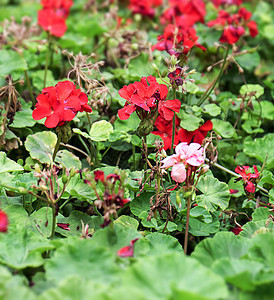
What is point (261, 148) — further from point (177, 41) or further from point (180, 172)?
point (180, 172)

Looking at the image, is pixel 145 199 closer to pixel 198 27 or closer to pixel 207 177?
pixel 207 177

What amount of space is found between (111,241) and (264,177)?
0.75 meters

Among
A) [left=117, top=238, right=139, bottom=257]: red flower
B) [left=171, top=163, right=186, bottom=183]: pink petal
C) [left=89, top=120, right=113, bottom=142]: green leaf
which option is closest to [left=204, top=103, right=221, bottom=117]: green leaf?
[left=89, top=120, right=113, bottom=142]: green leaf

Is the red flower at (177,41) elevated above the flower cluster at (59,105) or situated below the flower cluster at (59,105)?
above

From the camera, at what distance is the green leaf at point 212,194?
1562mm

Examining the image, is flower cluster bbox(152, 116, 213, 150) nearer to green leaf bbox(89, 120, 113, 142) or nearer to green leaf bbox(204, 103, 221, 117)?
green leaf bbox(204, 103, 221, 117)

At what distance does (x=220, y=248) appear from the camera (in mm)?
1278

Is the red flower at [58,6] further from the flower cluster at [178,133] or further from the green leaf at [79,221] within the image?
the green leaf at [79,221]

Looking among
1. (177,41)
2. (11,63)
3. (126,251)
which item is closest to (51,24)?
(11,63)

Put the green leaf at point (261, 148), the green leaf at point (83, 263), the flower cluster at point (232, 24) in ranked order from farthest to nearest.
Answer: the flower cluster at point (232, 24) → the green leaf at point (261, 148) → the green leaf at point (83, 263)

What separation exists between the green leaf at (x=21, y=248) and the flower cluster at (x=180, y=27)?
37.8 inches

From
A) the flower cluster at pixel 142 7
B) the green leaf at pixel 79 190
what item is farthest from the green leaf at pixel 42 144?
the flower cluster at pixel 142 7

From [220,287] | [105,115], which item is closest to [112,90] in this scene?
[105,115]

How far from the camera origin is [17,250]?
4.08ft
